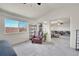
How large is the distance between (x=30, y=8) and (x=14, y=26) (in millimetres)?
568

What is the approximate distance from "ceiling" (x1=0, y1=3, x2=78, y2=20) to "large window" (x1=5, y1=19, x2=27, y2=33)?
0.21 meters

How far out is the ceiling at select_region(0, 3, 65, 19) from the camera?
2.34 m

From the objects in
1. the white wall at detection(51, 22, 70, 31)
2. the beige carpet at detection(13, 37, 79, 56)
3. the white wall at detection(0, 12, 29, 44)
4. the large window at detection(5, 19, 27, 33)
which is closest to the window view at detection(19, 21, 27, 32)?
the large window at detection(5, 19, 27, 33)

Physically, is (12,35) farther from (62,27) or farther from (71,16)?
(71,16)

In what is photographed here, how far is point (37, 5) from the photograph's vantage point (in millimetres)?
2371

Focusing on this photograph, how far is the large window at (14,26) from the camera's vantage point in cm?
241

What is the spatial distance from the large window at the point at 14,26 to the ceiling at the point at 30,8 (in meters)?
0.21

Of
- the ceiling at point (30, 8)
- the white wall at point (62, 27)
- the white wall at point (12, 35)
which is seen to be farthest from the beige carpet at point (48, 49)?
the ceiling at point (30, 8)

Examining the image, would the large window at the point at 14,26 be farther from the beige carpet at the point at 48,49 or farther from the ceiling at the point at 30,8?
the beige carpet at the point at 48,49

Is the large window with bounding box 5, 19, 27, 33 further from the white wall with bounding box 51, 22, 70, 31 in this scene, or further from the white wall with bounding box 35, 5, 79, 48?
the white wall with bounding box 51, 22, 70, 31

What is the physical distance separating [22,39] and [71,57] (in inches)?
46.6

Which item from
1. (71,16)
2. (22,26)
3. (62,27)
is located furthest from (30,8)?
Result: (71,16)

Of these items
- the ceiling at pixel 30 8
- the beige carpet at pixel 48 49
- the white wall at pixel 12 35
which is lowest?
the beige carpet at pixel 48 49

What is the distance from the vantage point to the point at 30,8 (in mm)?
2459
